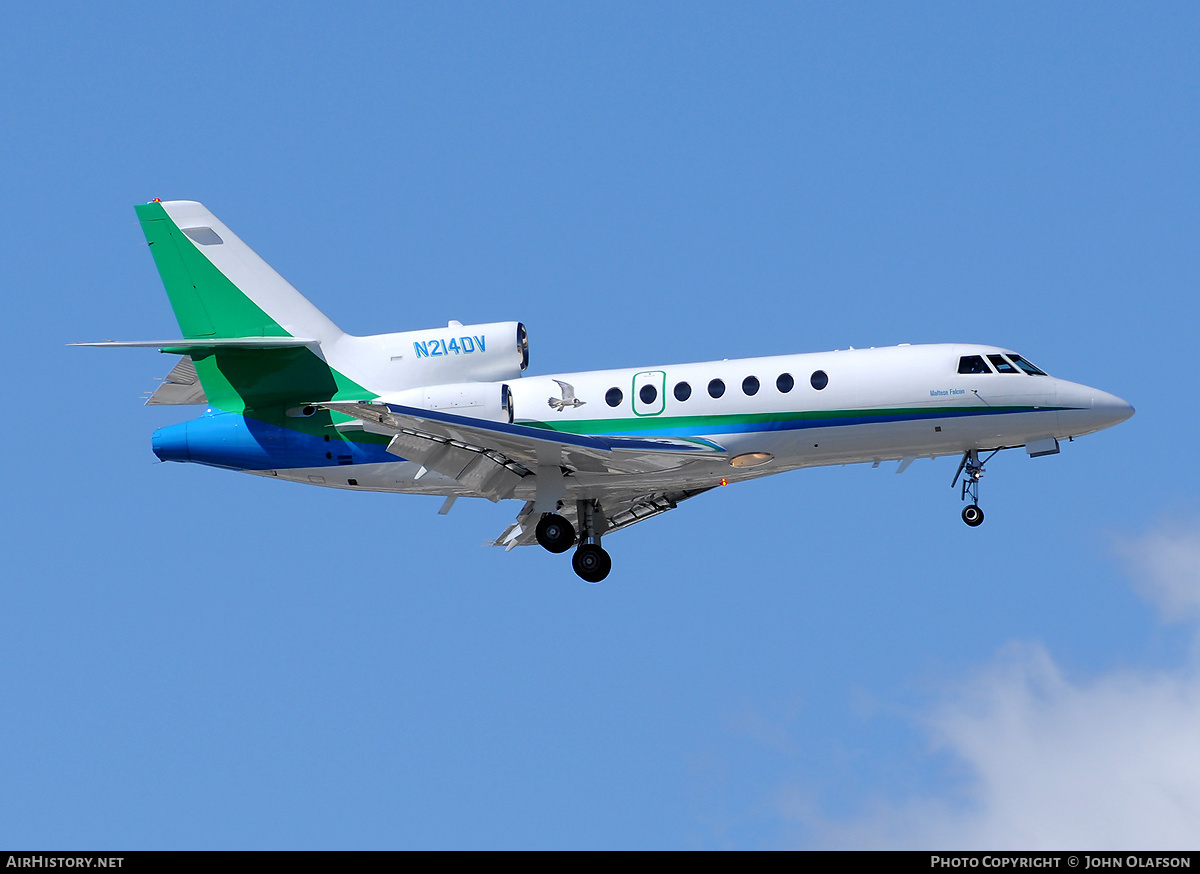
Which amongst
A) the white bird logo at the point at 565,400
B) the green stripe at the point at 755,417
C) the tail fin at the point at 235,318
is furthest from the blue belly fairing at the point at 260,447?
the green stripe at the point at 755,417

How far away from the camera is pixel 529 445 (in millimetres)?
24859

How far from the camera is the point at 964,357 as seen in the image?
82.8 ft

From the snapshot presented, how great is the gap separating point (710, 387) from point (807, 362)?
5.56 feet

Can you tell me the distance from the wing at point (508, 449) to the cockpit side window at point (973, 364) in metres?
4.33

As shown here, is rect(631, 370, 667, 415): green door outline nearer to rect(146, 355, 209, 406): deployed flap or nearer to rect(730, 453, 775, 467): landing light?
rect(730, 453, 775, 467): landing light

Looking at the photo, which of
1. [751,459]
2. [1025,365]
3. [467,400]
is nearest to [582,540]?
[467,400]

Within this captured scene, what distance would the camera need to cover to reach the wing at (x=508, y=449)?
79.5 feet

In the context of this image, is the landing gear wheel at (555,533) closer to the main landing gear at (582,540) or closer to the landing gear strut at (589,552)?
the main landing gear at (582,540)

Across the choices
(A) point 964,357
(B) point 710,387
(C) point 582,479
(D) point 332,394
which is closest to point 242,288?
(D) point 332,394

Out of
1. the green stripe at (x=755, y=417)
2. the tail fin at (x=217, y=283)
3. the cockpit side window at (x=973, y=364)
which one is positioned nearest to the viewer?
the green stripe at (x=755, y=417)

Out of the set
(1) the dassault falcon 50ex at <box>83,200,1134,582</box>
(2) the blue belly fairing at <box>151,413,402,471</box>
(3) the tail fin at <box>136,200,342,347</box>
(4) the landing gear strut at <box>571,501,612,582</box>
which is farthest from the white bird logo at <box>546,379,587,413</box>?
(3) the tail fin at <box>136,200,342,347</box>

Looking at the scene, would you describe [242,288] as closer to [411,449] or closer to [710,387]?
[411,449]

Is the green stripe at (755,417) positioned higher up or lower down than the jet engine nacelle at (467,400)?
lower down
